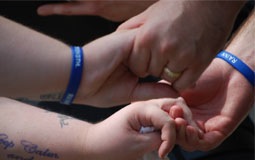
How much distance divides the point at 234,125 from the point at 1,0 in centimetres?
76

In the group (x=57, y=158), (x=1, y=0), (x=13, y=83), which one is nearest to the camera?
(x=13, y=83)

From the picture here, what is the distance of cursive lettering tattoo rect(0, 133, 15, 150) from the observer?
3.36 ft

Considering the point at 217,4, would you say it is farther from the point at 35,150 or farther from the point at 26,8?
the point at 26,8

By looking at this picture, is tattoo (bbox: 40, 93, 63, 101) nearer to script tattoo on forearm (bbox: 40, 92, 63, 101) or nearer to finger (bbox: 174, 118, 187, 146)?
script tattoo on forearm (bbox: 40, 92, 63, 101)

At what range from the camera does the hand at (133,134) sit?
893 millimetres

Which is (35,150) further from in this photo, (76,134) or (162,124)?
(162,124)

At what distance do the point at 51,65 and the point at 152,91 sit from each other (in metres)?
0.25

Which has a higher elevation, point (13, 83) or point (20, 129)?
point (13, 83)

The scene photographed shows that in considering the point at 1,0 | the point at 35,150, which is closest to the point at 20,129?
the point at 35,150

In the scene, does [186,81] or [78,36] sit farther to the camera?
[78,36]

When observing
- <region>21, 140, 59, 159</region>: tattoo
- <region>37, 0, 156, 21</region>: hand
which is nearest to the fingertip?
<region>37, 0, 156, 21</region>: hand

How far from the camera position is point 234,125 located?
1.12m

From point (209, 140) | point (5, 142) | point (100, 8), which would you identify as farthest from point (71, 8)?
point (209, 140)

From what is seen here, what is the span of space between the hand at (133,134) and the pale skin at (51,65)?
0.28 feet
